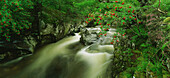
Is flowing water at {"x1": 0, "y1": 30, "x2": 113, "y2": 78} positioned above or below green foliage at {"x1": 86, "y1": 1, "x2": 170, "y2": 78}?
below

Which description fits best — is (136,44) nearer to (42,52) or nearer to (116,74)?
(116,74)

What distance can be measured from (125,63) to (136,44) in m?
1.14

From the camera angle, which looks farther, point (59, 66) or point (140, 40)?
point (59, 66)

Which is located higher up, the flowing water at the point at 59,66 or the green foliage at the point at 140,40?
the green foliage at the point at 140,40

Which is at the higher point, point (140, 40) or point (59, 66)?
point (140, 40)

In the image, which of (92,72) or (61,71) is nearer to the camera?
(92,72)

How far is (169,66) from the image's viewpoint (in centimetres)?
206

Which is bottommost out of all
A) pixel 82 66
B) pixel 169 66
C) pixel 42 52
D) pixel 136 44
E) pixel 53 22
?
pixel 82 66

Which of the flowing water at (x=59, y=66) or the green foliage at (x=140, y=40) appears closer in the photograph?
the green foliage at (x=140, y=40)

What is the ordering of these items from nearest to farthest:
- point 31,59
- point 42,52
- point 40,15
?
point 31,59, point 42,52, point 40,15

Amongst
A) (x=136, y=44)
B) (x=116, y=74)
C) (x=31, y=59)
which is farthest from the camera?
(x=31, y=59)

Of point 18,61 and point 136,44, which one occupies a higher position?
point 136,44

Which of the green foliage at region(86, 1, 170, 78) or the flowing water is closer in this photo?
the green foliage at region(86, 1, 170, 78)

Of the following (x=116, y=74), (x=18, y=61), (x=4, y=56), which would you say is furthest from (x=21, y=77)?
(x=116, y=74)
